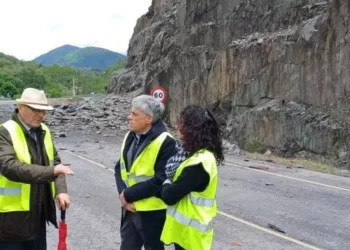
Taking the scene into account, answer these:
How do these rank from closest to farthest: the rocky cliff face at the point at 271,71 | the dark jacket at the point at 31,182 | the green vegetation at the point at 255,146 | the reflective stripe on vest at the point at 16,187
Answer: the dark jacket at the point at 31,182, the reflective stripe on vest at the point at 16,187, the rocky cliff face at the point at 271,71, the green vegetation at the point at 255,146

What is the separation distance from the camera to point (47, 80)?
4953 inches

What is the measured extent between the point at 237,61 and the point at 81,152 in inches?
363

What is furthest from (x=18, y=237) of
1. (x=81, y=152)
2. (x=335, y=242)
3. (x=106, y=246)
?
(x=81, y=152)

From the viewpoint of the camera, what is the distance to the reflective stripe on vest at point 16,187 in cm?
422

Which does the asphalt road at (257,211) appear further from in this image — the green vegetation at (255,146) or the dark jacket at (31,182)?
the green vegetation at (255,146)

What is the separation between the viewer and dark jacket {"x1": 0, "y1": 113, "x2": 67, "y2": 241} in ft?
13.4

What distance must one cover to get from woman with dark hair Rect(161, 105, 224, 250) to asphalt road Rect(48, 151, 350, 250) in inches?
132

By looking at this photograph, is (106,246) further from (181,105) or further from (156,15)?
(156,15)

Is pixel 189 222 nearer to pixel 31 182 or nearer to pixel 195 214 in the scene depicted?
pixel 195 214

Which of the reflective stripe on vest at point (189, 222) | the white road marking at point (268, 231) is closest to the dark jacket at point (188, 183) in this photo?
the reflective stripe on vest at point (189, 222)

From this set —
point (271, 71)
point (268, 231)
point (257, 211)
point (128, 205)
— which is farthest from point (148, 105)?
point (271, 71)

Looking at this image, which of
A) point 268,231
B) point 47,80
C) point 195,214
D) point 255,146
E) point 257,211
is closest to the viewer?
point 195,214

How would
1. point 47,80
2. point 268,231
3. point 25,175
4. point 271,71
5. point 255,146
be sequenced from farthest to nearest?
point 47,80 → point 271,71 → point 255,146 → point 268,231 → point 25,175

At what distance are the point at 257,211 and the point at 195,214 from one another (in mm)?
5840
